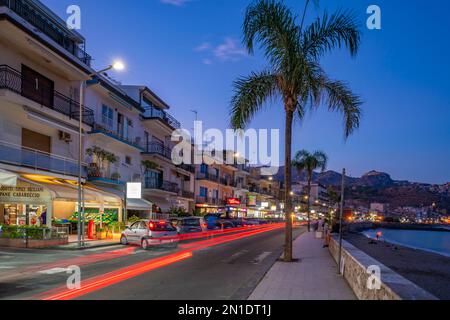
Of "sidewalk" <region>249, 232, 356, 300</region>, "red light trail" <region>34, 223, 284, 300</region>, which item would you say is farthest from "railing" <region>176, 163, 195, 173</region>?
"sidewalk" <region>249, 232, 356, 300</region>

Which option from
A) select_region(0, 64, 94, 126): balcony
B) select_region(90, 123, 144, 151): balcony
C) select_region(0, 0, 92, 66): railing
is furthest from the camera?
select_region(90, 123, 144, 151): balcony

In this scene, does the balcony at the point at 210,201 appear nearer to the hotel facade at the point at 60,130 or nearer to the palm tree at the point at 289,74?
the hotel facade at the point at 60,130

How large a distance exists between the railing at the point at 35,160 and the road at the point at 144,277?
6238mm

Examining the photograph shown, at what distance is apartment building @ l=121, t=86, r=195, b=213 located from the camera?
142ft

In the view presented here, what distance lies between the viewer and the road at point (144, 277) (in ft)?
32.7

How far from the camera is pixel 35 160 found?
2486 cm

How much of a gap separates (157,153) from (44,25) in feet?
62.9

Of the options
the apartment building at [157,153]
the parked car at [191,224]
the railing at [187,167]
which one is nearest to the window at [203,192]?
the railing at [187,167]

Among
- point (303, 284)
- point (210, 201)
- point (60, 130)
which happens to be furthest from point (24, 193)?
point (210, 201)

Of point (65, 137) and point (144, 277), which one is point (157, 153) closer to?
point (65, 137)

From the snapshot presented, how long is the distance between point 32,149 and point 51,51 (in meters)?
Result: 5.79

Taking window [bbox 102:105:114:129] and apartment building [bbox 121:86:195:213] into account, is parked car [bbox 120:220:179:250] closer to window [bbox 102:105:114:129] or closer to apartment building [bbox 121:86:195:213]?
window [bbox 102:105:114:129]

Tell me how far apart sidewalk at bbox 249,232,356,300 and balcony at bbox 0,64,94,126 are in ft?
56.7
